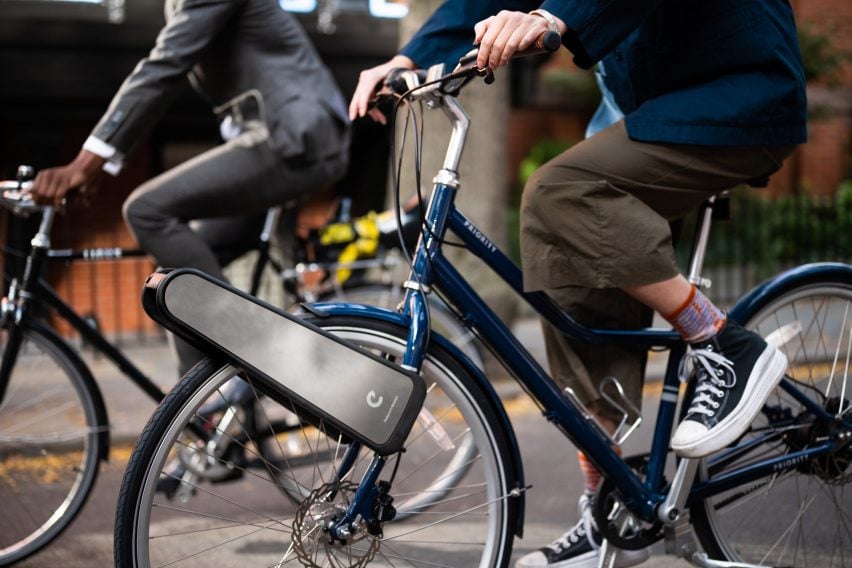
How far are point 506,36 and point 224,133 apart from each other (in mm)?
2057

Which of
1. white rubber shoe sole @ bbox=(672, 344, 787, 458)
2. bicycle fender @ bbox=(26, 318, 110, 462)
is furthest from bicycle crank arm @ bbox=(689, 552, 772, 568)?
bicycle fender @ bbox=(26, 318, 110, 462)

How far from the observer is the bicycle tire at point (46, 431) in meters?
3.33

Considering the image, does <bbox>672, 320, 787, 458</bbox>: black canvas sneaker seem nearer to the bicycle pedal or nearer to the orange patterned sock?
the orange patterned sock

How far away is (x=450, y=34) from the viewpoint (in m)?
2.69

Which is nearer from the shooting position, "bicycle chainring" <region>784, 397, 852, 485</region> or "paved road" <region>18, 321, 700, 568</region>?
"bicycle chainring" <region>784, 397, 852, 485</region>

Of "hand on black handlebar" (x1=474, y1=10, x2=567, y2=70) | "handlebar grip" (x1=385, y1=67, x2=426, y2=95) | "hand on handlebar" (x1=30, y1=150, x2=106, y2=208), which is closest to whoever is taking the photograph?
"hand on black handlebar" (x1=474, y1=10, x2=567, y2=70)

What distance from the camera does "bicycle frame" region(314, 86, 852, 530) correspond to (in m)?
2.45

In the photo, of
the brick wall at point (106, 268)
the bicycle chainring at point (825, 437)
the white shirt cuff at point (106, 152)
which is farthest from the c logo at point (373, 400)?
the brick wall at point (106, 268)

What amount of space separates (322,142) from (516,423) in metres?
2.23

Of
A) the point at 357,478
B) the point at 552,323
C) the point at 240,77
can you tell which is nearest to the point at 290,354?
the point at 357,478

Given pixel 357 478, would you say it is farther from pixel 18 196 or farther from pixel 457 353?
pixel 18 196

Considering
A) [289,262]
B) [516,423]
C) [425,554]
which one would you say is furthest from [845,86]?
[425,554]

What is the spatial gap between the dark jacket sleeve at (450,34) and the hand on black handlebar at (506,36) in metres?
0.51

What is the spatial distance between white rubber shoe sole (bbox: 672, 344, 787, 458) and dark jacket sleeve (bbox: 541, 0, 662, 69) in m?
0.90
